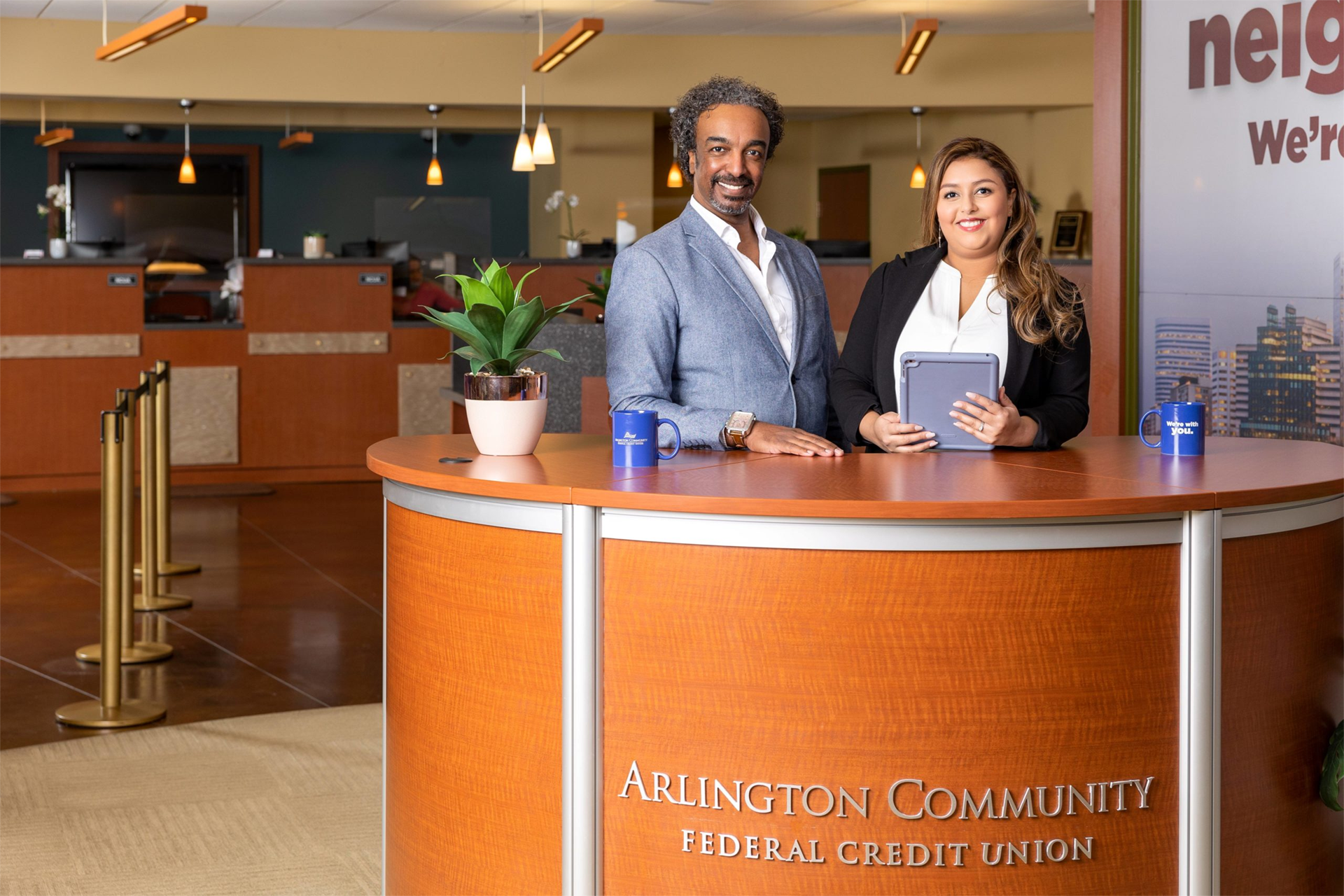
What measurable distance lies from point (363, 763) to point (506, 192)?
11.8 meters

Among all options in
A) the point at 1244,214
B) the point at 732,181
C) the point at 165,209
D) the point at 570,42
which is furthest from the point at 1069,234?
the point at 732,181

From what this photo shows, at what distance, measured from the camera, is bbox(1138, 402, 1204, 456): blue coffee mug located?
247cm

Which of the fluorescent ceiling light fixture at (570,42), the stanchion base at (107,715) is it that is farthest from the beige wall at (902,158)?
the stanchion base at (107,715)

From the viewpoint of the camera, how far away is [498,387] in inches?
97.9

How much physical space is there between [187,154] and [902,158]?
6.93 metres

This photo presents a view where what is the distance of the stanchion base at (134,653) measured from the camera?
4812 mm

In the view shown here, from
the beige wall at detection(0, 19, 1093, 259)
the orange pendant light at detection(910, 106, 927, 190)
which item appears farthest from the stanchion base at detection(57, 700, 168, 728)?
the orange pendant light at detection(910, 106, 927, 190)

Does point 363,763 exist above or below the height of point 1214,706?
below

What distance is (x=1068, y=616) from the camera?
77.5 inches

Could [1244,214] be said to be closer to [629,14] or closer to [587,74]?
[629,14]

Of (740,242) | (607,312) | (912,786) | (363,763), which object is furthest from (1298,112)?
(363,763)

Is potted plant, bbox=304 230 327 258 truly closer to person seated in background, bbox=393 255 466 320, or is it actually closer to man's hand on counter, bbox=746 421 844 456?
person seated in background, bbox=393 255 466 320

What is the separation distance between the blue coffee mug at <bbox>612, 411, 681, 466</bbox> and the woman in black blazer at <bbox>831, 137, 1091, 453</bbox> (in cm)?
52

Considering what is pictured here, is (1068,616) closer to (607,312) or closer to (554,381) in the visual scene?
(607,312)
